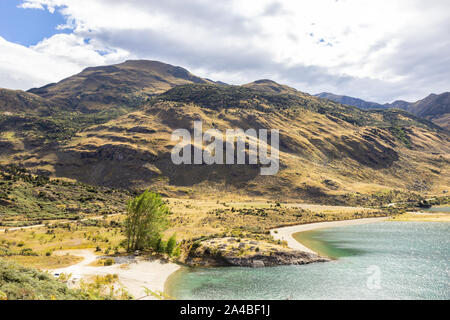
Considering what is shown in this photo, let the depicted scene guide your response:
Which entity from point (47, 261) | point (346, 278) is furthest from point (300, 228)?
point (47, 261)

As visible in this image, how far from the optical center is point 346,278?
4056 cm

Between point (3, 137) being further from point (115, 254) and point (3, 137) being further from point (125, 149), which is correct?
point (115, 254)

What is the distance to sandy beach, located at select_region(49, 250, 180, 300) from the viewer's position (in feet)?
117

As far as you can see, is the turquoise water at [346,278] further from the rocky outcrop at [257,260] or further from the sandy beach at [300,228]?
the sandy beach at [300,228]

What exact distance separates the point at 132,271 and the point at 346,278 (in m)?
32.1

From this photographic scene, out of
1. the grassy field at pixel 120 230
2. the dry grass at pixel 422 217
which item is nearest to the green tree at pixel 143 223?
the grassy field at pixel 120 230

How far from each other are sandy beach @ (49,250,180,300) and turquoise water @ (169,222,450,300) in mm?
2500

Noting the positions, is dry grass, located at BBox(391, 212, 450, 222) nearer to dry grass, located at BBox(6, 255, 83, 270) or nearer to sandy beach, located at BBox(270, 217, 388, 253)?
sandy beach, located at BBox(270, 217, 388, 253)

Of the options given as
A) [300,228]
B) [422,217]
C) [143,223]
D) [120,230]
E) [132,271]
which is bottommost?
[422,217]

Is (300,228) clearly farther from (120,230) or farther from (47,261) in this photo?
(47,261)

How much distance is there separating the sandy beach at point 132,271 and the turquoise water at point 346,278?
250 cm

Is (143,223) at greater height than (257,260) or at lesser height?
greater

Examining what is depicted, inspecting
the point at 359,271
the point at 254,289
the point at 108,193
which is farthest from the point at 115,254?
the point at 108,193
